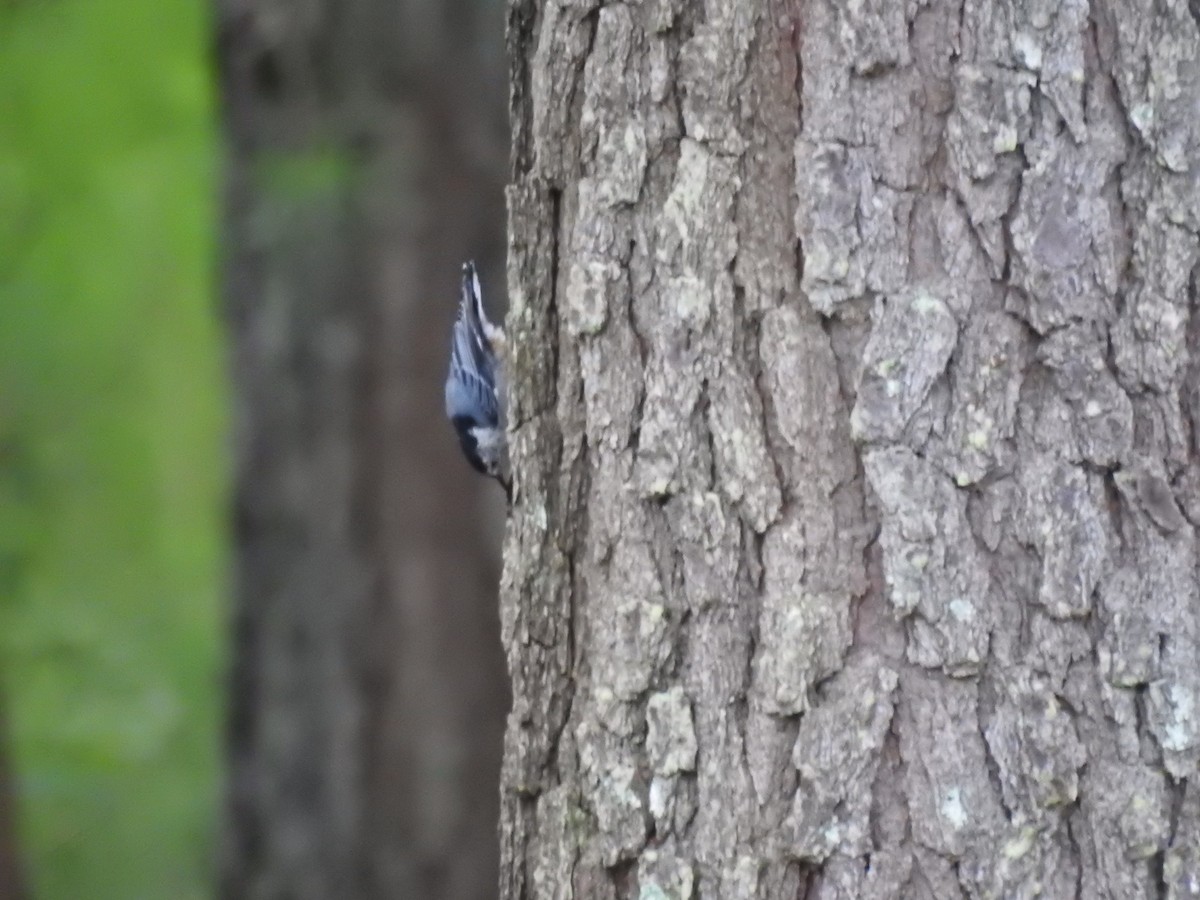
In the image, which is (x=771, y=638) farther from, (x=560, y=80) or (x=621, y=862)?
(x=560, y=80)

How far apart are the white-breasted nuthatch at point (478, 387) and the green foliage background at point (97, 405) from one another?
2365 mm

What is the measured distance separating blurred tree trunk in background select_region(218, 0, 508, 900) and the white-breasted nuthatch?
1154 mm

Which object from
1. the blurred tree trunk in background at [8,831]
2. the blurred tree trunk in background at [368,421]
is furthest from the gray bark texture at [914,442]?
the blurred tree trunk in background at [8,831]

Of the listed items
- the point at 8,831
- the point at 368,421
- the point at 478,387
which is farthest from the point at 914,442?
the point at 8,831

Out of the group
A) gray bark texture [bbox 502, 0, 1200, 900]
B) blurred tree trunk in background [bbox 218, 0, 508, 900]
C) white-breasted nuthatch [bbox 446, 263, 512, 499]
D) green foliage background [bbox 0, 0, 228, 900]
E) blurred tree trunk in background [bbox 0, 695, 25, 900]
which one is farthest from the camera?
green foliage background [bbox 0, 0, 228, 900]

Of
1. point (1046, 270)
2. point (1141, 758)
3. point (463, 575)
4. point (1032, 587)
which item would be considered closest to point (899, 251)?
point (1046, 270)

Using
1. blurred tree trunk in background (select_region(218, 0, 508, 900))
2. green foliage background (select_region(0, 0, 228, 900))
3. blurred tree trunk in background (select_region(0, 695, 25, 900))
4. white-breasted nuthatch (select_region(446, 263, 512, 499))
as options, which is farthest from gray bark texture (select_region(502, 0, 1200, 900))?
green foliage background (select_region(0, 0, 228, 900))

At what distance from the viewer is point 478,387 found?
90.4 inches

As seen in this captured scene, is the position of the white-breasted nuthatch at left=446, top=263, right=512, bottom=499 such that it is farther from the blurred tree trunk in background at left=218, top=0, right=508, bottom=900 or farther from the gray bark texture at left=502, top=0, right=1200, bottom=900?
the blurred tree trunk in background at left=218, top=0, right=508, bottom=900

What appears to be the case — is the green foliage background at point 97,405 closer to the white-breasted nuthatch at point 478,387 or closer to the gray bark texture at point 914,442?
the white-breasted nuthatch at point 478,387

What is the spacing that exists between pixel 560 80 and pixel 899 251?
400 mm

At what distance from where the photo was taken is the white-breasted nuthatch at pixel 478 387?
A: 7.22ft

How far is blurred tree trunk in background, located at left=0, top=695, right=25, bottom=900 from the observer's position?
347 centimetres

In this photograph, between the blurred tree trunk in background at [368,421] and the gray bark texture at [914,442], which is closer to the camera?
the gray bark texture at [914,442]
